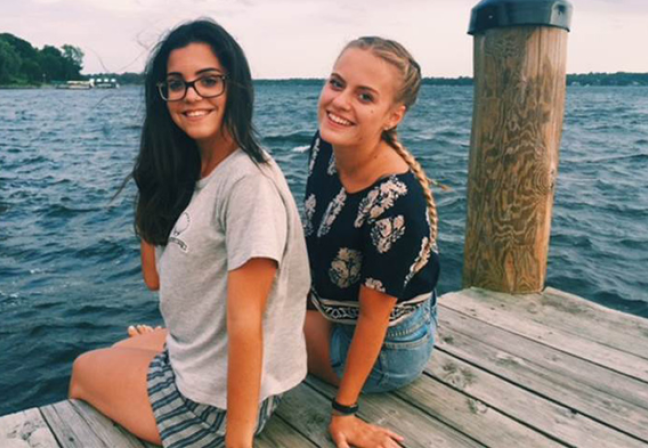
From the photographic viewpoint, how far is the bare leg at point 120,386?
2.27 meters

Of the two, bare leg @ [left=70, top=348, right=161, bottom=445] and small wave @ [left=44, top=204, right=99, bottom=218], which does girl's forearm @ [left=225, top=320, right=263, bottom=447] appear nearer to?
bare leg @ [left=70, top=348, right=161, bottom=445]

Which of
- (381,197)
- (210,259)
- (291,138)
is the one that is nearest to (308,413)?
(210,259)

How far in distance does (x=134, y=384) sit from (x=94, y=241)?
7916 mm

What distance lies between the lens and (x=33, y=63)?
352 feet

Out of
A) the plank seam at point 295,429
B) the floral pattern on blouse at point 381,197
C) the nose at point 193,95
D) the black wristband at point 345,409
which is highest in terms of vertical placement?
the nose at point 193,95

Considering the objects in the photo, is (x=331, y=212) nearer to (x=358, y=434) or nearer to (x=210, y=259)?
(x=210, y=259)

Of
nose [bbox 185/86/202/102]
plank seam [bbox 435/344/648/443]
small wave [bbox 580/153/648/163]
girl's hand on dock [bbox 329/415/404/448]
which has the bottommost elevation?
small wave [bbox 580/153/648/163]

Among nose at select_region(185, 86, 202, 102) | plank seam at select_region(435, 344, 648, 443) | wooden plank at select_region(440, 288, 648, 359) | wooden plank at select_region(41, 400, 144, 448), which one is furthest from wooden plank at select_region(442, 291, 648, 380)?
nose at select_region(185, 86, 202, 102)

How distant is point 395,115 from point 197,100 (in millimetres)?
811

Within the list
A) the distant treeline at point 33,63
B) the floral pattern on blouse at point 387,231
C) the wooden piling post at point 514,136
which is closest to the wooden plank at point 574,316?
the wooden piling post at point 514,136

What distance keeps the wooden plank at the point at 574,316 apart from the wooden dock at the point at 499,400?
1 cm

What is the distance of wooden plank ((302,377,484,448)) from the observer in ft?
7.79

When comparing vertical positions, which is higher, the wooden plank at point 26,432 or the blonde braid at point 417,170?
the blonde braid at point 417,170

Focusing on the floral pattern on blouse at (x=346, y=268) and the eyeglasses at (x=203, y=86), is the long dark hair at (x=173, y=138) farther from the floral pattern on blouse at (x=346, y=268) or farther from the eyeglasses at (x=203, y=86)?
the floral pattern on blouse at (x=346, y=268)
